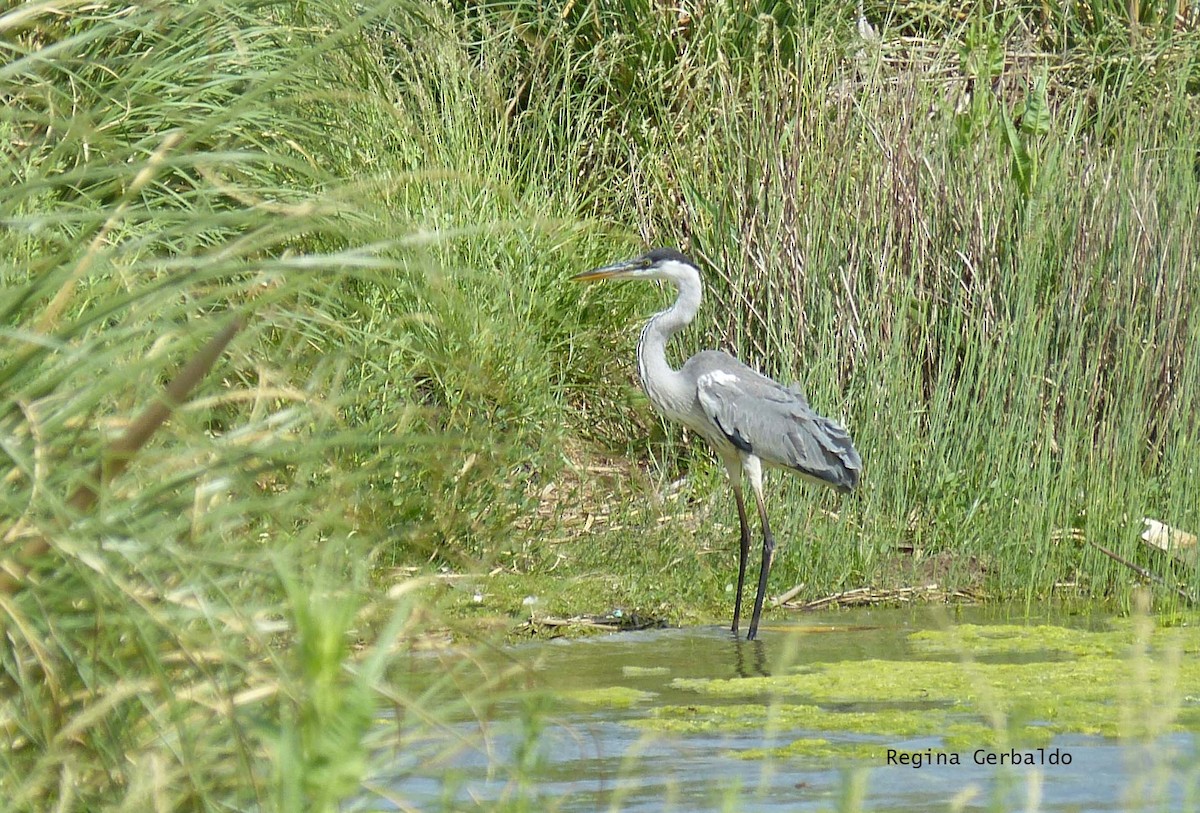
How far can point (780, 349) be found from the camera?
8422 millimetres

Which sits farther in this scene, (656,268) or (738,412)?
(656,268)

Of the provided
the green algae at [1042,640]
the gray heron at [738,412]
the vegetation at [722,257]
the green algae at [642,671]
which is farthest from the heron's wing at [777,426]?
the green algae at [642,671]

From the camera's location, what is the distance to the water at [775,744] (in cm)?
435

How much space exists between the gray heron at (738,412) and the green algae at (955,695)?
1003mm

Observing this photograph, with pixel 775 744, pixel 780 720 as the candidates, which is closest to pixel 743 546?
pixel 780 720

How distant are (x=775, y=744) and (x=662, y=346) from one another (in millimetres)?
3260

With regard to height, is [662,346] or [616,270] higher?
[616,270]

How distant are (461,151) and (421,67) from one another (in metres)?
0.98

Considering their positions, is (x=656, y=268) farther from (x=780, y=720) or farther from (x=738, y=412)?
(x=780, y=720)

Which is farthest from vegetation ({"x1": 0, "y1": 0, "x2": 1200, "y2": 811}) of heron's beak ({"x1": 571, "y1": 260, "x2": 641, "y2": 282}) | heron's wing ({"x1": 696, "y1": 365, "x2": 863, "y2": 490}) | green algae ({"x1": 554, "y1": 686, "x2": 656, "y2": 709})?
green algae ({"x1": 554, "y1": 686, "x2": 656, "y2": 709})

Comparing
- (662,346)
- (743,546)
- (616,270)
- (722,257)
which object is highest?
(616,270)

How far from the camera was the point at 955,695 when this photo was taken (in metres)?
5.61

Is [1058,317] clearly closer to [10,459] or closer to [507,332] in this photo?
[507,332]

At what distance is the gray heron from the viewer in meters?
7.30
